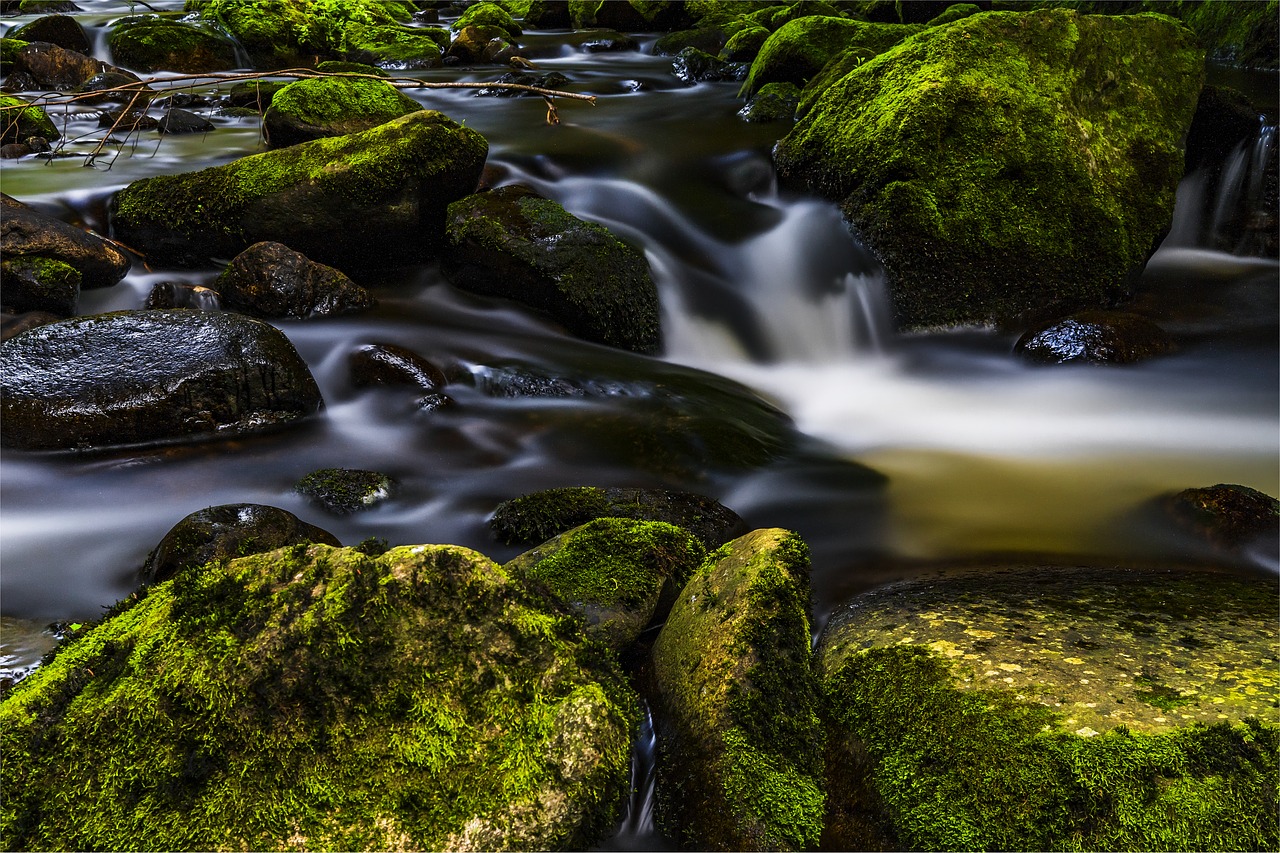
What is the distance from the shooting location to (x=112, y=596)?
3682mm

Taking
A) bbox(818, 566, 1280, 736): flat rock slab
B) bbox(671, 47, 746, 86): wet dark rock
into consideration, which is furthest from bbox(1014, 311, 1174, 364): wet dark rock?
bbox(671, 47, 746, 86): wet dark rock

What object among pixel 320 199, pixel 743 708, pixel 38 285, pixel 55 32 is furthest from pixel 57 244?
pixel 55 32

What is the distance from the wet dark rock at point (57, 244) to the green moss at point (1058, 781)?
6310 mm

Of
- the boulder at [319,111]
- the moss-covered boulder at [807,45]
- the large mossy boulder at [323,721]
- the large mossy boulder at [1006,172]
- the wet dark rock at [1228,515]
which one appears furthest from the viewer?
the moss-covered boulder at [807,45]

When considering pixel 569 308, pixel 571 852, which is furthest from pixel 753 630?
pixel 569 308

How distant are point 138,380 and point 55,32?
12.5 meters

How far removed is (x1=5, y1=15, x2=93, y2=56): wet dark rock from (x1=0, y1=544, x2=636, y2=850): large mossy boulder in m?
14.9

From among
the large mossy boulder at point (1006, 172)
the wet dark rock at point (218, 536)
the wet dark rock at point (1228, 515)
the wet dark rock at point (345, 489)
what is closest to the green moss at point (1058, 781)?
the wet dark rock at point (1228, 515)

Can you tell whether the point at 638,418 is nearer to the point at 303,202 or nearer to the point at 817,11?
the point at 303,202

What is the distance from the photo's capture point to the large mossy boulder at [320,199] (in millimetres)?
6629

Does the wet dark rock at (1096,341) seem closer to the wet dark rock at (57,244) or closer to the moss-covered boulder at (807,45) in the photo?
the moss-covered boulder at (807,45)

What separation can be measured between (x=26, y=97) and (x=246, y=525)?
434 inches

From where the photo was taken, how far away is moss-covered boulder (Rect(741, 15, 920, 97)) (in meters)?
10.8

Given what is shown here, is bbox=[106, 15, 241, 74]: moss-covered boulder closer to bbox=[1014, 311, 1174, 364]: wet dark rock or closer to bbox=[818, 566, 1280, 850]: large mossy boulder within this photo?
bbox=[1014, 311, 1174, 364]: wet dark rock
